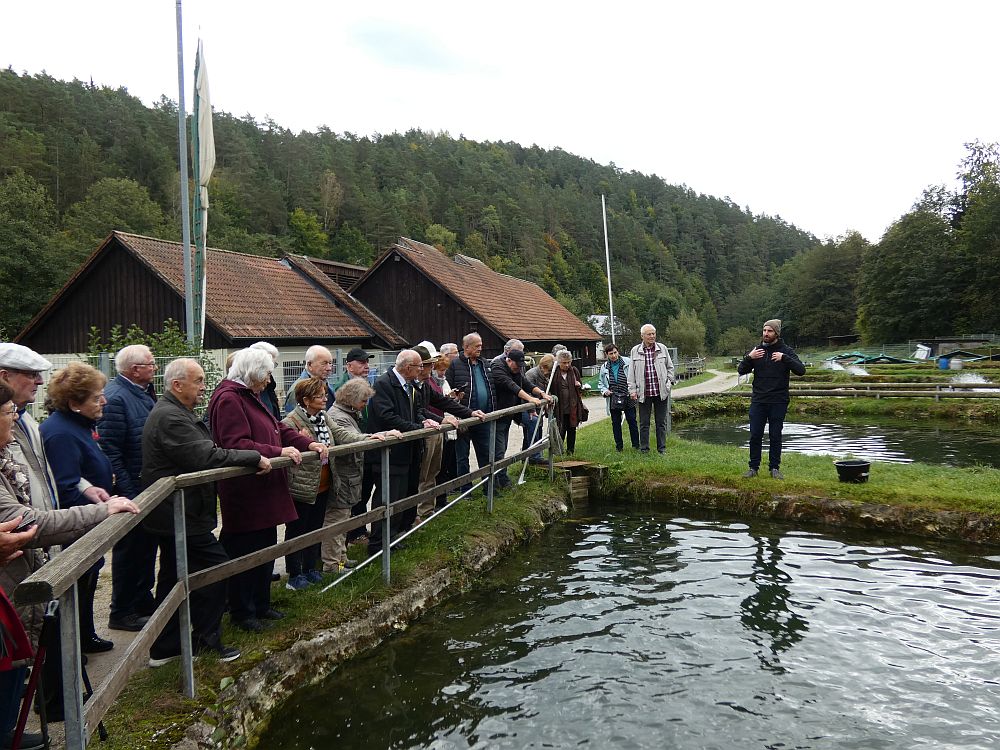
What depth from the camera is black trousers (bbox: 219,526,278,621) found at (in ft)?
13.8

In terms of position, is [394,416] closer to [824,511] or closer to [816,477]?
[824,511]

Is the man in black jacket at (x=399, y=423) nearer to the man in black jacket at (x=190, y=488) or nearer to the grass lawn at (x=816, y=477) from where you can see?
the man in black jacket at (x=190, y=488)

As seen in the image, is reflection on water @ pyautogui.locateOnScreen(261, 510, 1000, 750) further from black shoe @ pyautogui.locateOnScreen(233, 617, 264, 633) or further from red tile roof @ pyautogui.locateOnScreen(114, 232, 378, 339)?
red tile roof @ pyautogui.locateOnScreen(114, 232, 378, 339)

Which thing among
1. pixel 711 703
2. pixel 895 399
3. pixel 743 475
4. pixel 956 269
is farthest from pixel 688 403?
pixel 956 269

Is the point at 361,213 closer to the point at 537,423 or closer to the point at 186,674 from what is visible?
the point at 537,423

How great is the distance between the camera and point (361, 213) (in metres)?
70.1

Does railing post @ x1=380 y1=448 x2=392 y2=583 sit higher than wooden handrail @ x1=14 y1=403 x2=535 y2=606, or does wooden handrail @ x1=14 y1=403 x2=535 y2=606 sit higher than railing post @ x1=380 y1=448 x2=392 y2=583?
wooden handrail @ x1=14 y1=403 x2=535 y2=606

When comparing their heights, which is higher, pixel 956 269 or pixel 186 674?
pixel 956 269

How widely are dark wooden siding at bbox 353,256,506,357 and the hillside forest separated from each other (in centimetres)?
573

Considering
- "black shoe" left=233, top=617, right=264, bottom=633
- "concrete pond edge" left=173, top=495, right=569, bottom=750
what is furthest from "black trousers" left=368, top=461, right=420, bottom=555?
"black shoe" left=233, top=617, right=264, bottom=633

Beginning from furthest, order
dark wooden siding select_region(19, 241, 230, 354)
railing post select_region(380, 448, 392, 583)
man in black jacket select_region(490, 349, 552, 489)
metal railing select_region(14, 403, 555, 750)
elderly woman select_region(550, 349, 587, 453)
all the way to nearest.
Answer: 1. dark wooden siding select_region(19, 241, 230, 354)
2. elderly woman select_region(550, 349, 587, 453)
3. man in black jacket select_region(490, 349, 552, 489)
4. railing post select_region(380, 448, 392, 583)
5. metal railing select_region(14, 403, 555, 750)

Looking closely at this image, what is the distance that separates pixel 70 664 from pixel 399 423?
3.61 m

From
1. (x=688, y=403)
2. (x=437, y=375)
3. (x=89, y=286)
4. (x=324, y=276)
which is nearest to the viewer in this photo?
(x=437, y=375)

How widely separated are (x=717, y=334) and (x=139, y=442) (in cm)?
10754
